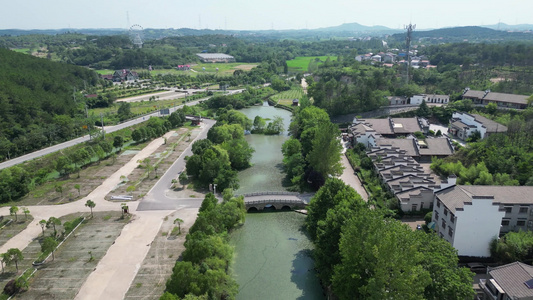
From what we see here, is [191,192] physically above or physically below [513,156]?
below

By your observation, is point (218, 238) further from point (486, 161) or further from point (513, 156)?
point (513, 156)

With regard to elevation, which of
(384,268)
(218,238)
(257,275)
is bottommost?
(257,275)

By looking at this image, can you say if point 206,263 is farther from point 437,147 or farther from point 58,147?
point 58,147

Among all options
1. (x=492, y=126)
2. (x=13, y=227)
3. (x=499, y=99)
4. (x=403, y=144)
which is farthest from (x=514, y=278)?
(x=499, y=99)

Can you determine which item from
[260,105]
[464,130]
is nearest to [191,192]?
[464,130]

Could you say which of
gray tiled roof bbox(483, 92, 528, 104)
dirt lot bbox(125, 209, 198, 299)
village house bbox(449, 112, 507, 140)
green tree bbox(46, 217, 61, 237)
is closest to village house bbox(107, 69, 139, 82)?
green tree bbox(46, 217, 61, 237)

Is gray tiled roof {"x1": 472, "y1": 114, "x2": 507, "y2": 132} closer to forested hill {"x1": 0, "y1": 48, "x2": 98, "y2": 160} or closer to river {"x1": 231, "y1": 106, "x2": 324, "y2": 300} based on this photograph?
river {"x1": 231, "y1": 106, "x2": 324, "y2": 300}
